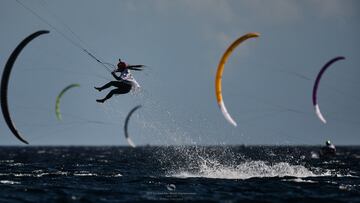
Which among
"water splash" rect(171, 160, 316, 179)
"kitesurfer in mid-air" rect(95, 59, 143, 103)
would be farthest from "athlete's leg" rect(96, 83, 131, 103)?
"water splash" rect(171, 160, 316, 179)

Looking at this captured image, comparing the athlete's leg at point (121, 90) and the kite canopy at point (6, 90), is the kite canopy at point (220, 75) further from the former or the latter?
the kite canopy at point (6, 90)

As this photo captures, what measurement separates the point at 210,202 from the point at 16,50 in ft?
38.2

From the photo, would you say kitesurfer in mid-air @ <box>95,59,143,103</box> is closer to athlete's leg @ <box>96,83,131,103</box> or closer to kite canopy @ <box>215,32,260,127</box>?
athlete's leg @ <box>96,83,131,103</box>

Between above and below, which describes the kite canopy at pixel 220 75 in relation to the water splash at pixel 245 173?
above

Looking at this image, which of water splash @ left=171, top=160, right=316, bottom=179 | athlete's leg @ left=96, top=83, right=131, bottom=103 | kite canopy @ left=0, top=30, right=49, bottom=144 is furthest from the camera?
water splash @ left=171, top=160, right=316, bottom=179

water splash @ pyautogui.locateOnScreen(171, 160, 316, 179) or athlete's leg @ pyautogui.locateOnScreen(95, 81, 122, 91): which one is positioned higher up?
athlete's leg @ pyautogui.locateOnScreen(95, 81, 122, 91)

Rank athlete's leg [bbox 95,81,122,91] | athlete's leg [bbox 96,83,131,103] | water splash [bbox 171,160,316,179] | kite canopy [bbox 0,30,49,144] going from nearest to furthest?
kite canopy [bbox 0,30,49,144], athlete's leg [bbox 95,81,122,91], athlete's leg [bbox 96,83,131,103], water splash [bbox 171,160,316,179]

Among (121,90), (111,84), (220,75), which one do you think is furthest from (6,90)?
(220,75)

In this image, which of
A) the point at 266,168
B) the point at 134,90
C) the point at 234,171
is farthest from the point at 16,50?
the point at 266,168

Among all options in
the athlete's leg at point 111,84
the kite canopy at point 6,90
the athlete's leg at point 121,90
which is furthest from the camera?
the athlete's leg at point 121,90

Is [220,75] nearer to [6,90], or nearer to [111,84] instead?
[111,84]

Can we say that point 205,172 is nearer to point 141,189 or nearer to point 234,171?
point 234,171

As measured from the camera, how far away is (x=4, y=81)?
2633 centimetres

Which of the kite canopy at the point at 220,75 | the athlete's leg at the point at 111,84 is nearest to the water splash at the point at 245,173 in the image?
the kite canopy at the point at 220,75
